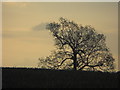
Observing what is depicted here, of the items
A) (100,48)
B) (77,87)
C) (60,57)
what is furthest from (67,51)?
(77,87)

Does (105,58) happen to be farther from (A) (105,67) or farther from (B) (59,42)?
(B) (59,42)

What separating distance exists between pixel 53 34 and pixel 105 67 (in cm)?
940

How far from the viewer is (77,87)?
15.7 metres

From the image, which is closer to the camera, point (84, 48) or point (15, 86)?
point (15, 86)

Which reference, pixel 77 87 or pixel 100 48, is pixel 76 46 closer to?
pixel 100 48

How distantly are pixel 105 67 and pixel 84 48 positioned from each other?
4.62 m

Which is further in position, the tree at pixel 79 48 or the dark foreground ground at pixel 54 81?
the tree at pixel 79 48

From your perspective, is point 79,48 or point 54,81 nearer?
point 54,81

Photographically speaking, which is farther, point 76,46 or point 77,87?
point 76,46

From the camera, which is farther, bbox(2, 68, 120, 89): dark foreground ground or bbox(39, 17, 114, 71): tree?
bbox(39, 17, 114, 71): tree

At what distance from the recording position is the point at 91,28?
4447cm

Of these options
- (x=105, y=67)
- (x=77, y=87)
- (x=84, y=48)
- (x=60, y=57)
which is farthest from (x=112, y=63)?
(x=77, y=87)

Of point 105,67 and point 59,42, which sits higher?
point 59,42

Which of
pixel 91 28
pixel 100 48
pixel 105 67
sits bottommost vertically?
pixel 105 67
